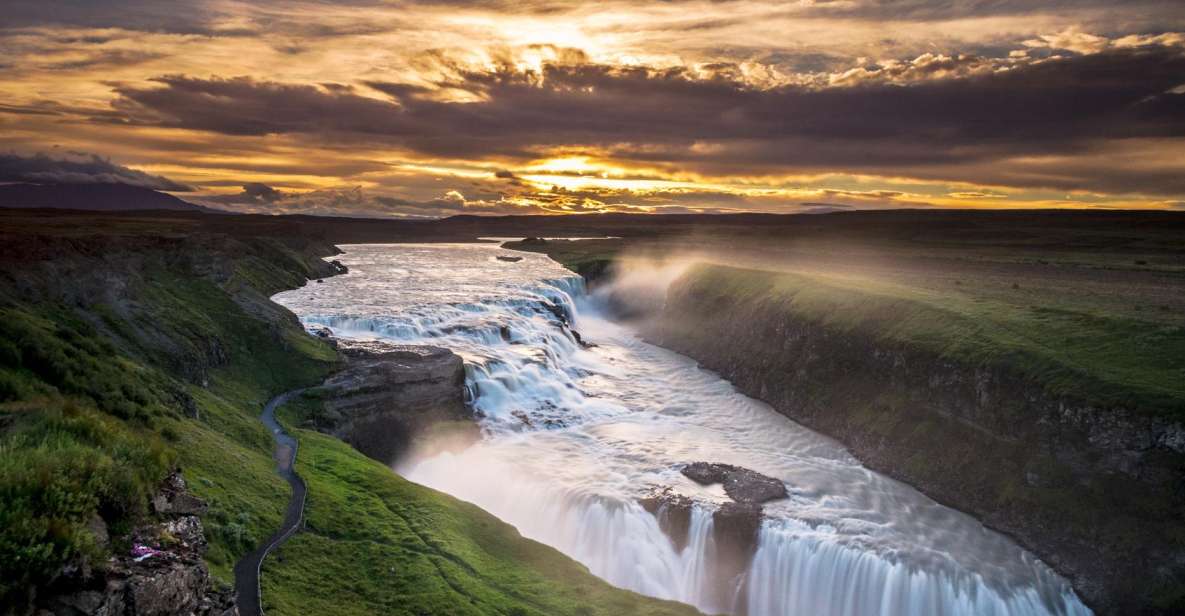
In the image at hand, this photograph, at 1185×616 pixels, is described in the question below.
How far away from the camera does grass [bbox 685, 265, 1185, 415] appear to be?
96.7 ft

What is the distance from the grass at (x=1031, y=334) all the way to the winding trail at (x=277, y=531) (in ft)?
108

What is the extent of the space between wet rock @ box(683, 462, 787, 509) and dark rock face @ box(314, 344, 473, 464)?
1557cm

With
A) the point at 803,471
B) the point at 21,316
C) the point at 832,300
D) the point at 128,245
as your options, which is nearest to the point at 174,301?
the point at 128,245

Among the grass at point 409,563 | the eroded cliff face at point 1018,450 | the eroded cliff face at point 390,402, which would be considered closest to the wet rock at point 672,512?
the grass at point 409,563

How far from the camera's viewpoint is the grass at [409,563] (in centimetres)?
1797

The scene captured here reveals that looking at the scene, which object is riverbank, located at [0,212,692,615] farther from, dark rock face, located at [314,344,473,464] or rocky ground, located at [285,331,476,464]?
dark rock face, located at [314,344,473,464]

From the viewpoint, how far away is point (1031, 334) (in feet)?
124

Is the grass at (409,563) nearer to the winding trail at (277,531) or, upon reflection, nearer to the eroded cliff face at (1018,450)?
the winding trail at (277,531)

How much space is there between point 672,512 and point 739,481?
490cm

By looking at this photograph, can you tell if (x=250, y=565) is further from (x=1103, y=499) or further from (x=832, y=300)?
(x=832, y=300)

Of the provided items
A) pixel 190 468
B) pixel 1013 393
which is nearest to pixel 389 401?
pixel 190 468

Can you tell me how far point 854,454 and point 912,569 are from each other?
1248cm

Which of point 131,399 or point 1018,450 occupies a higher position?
point 131,399

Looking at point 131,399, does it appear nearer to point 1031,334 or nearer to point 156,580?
point 156,580
